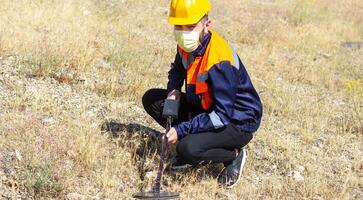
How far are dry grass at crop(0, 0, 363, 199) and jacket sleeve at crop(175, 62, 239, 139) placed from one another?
44 centimetres

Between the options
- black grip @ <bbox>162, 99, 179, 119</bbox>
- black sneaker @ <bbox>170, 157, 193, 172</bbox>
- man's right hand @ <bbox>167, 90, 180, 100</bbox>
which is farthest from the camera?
man's right hand @ <bbox>167, 90, 180, 100</bbox>

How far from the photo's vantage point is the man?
369cm

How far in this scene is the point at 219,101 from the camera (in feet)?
12.1

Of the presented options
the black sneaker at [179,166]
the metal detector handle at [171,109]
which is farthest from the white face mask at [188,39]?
the black sneaker at [179,166]

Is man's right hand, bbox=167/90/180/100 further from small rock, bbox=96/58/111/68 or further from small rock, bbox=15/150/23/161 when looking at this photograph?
small rock, bbox=96/58/111/68

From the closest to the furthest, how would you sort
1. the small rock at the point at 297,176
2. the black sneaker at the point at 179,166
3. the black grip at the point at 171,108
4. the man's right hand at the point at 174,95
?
the black grip at the point at 171,108 → the black sneaker at the point at 179,166 → the man's right hand at the point at 174,95 → the small rock at the point at 297,176

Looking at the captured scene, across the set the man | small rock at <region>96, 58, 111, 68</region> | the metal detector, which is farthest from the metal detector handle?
small rock at <region>96, 58, 111, 68</region>

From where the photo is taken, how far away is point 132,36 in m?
7.51

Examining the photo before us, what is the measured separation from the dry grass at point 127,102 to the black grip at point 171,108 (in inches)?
16.5

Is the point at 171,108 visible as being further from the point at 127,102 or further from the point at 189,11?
the point at 127,102

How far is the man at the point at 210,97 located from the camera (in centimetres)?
369

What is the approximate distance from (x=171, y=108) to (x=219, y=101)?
1.57 ft

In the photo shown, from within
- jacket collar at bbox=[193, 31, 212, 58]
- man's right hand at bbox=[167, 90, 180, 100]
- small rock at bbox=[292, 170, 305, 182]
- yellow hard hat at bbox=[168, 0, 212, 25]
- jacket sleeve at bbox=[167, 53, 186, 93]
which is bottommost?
small rock at bbox=[292, 170, 305, 182]

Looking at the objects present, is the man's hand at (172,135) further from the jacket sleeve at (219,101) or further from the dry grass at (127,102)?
the dry grass at (127,102)
